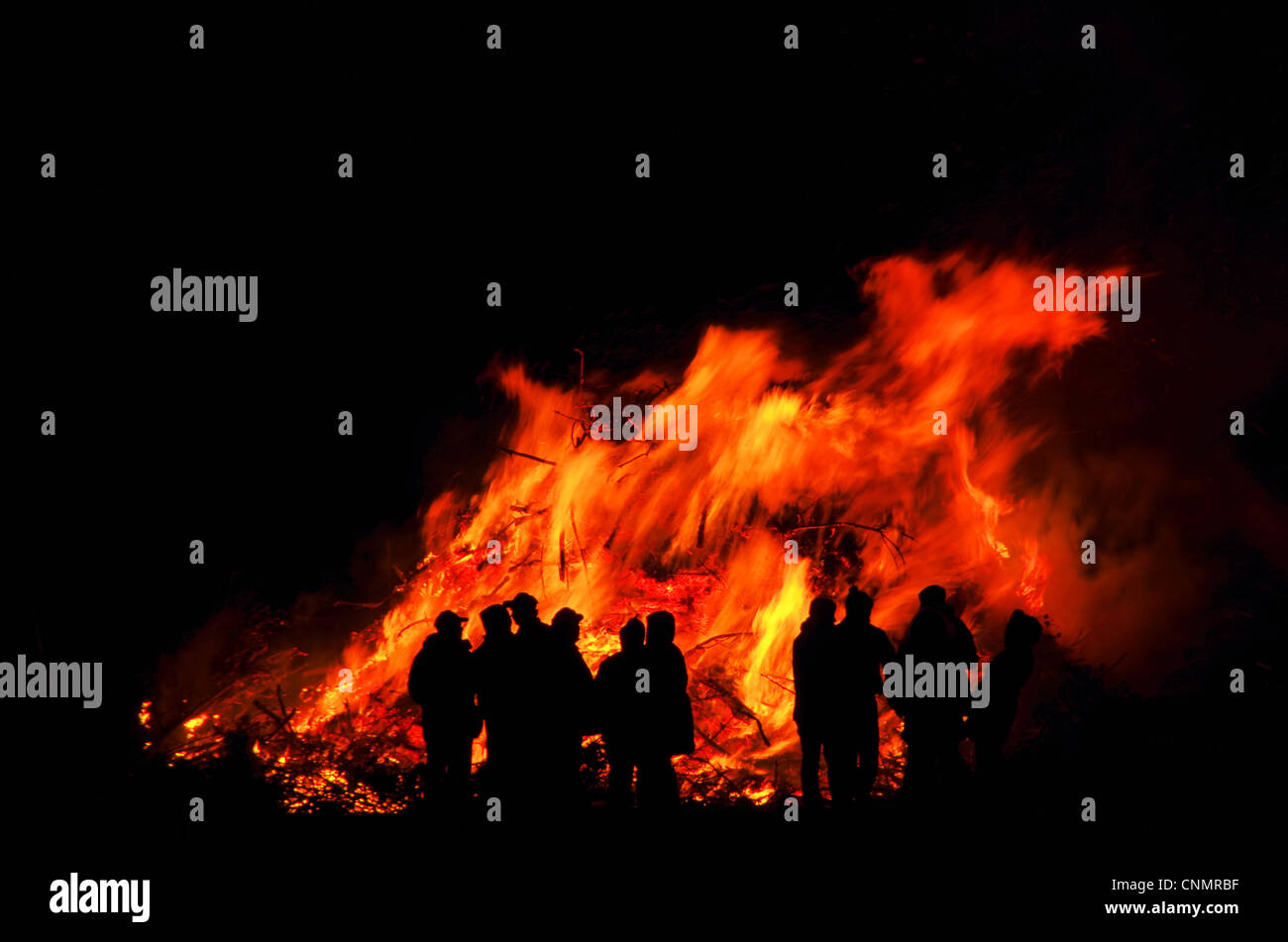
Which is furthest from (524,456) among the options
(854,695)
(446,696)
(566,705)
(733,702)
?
(854,695)

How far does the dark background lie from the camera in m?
9.35

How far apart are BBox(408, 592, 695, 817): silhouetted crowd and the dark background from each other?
3.83 meters

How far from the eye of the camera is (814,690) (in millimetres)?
6207

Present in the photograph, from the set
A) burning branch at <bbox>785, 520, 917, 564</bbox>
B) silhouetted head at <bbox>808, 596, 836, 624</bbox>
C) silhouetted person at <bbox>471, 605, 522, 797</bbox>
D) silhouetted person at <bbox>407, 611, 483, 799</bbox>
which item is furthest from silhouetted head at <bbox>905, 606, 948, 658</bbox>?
burning branch at <bbox>785, 520, 917, 564</bbox>

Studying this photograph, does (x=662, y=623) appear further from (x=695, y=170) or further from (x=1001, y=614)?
(x=695, y=170)

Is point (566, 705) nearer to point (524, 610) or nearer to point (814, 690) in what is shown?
point (524, 610)

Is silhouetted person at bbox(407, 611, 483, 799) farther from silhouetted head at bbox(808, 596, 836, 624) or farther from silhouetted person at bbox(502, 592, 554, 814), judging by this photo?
silhouetted head at bbox(808, 596, 836, 624)

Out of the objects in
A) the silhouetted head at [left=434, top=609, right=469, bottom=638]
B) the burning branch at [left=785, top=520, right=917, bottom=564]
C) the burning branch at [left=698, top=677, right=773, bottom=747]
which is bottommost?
the burning branch at [left=698, top=677, right=773, bottom=747]

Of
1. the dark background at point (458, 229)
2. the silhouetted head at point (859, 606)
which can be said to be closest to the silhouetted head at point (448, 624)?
the silhouetted head at point (859, 606)

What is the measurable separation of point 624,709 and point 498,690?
0.94 m

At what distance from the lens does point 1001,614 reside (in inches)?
378

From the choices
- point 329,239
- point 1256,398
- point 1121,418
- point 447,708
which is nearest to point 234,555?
point 329,239

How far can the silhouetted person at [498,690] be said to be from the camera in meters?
6.17
